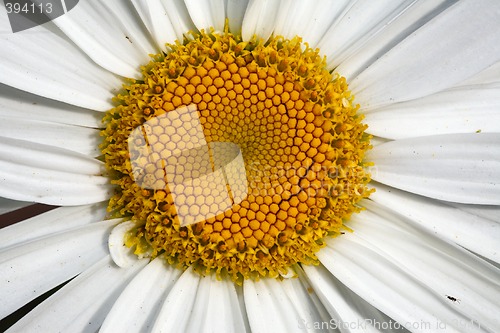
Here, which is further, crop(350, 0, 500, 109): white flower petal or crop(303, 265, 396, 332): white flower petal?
crop(303, 265, 396, 332): white flower petal

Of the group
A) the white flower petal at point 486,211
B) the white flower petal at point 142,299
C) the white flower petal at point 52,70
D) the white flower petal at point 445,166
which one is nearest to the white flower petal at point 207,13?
the white flower petal at point 52,70

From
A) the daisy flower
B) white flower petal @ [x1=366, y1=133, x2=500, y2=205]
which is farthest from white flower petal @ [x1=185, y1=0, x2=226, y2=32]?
white flower petal @ [x1=366, y1=133, x2=500, y2=205]

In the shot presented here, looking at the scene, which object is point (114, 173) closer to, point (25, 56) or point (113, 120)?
point (113, 120)

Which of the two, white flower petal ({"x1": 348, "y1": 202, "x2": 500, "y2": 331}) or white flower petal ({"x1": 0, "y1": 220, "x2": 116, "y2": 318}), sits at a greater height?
white flower petal ({"x1": 0, "y1": 220, "x2": 116, "y2": 318})

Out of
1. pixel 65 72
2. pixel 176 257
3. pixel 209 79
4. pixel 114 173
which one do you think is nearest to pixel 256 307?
pixel 176 257

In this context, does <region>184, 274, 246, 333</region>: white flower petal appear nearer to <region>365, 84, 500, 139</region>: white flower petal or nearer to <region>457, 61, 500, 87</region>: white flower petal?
<region>365, 84, 500, 139</region>: white flower petal

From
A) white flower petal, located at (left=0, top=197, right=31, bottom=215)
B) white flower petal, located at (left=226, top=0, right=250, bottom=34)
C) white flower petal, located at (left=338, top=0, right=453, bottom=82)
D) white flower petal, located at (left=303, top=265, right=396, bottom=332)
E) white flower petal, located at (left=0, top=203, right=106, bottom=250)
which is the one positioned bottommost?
white flower petal, located at (left=303, top=265, right=396, bottom=332)

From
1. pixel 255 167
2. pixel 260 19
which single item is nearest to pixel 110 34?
pixel 260 19

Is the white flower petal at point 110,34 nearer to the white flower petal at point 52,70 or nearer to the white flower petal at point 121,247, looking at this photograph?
the white flower petal at point 52,70
